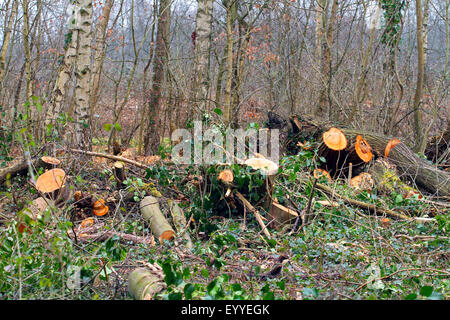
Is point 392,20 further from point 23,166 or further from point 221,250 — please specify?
point 23,166

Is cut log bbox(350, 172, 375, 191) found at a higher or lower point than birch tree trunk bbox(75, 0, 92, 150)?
lower

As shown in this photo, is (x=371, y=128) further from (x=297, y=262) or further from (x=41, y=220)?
(x=41, y=220)

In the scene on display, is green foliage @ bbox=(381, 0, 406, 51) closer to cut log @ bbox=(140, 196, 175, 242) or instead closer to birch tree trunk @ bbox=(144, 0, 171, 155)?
birch tree trunk @ bbox=(144, 0, 171, 155)

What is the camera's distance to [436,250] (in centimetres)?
427

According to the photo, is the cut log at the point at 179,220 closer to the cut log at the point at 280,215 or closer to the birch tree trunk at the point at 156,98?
the cut log at the point at 280,215

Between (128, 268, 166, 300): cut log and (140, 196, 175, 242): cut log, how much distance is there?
4.44 ft

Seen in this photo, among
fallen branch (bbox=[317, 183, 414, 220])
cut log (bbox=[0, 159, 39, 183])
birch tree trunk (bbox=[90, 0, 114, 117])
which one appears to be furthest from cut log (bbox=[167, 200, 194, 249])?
birch tree trunk (bbox=[90, 0, 114, 117])

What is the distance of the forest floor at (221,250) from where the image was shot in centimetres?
296

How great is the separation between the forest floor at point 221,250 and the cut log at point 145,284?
0.23ft

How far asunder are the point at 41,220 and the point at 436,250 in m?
3.73

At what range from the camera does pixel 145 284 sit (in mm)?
3004

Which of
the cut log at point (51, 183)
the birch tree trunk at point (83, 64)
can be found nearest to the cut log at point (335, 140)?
the birch tree trunk at point (83, 64)

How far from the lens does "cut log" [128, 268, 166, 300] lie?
2.91m

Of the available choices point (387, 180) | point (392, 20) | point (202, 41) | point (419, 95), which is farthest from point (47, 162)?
point (392, 20)
